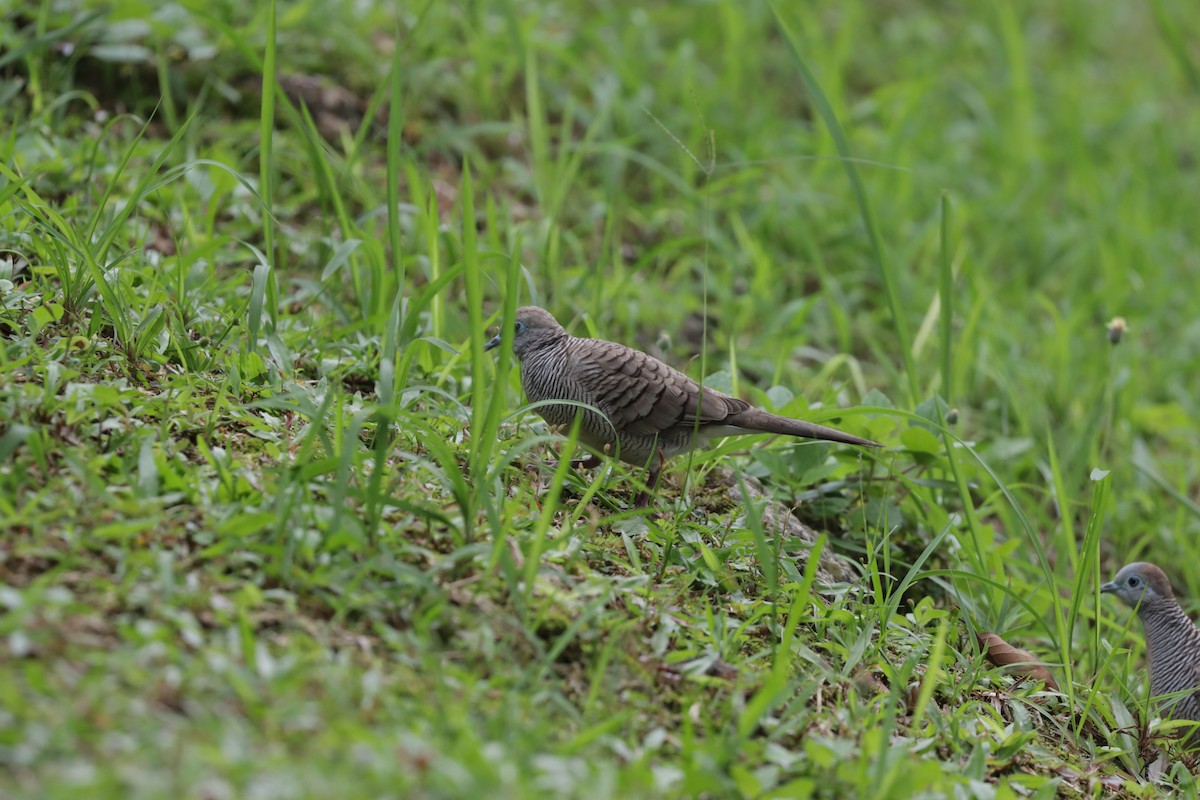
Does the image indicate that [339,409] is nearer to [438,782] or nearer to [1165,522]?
[438,782]

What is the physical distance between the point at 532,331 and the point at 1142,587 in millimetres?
2443

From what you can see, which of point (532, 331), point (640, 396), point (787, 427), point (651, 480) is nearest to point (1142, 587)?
point (787, 427)

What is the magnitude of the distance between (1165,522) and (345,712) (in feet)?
13.3

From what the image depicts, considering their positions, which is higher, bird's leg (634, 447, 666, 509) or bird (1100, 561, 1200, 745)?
bird's leg (634, 447, 666, 509)

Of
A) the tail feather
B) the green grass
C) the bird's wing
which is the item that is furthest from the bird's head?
the bird's wing

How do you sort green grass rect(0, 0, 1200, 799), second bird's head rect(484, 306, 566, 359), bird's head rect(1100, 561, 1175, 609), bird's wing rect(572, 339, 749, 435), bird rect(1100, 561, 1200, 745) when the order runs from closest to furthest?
green grass rect(0, 0, 1200, 799), bird's wing rect(572, 339, 749, 435), bird rect(1100, 561, 1200, 745), second bird's head rect(484, 306, 566, 359), bird's head rect(1100, 561, 1175, 609)

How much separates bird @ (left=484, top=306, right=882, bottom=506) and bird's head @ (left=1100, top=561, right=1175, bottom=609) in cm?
129

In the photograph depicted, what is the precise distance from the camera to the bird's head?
3.93 meters

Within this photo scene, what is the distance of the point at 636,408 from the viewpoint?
3.50 metres

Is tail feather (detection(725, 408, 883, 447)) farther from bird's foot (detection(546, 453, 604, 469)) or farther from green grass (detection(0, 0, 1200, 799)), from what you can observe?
bird's foot (detection(546, 453, 604, 469))

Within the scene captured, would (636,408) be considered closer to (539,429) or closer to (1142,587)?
(539,429)

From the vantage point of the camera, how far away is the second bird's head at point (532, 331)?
3.79 metres

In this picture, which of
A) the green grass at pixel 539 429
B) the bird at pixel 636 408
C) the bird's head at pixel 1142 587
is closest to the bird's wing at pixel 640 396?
the bird at pixel 636 408

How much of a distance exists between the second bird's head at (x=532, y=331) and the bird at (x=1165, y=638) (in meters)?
2.27
